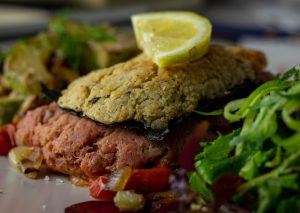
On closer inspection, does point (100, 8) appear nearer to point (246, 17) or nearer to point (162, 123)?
point (246, 17)

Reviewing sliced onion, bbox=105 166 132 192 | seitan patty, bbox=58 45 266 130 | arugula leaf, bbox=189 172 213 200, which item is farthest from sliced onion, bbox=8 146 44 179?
arugula leaf, bbox=189 172 213 200

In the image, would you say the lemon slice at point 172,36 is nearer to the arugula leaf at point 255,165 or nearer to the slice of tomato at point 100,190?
the slice of tomato at point 100,190

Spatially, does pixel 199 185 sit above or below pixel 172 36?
below

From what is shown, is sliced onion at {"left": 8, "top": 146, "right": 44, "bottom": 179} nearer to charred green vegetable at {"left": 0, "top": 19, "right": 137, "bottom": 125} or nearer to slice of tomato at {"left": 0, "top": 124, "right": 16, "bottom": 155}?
slice of tomato at {"left": 0, "top": 124, "right": 16, "bottom": 155}

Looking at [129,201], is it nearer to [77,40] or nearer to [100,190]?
[100,190]

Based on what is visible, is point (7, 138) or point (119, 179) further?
point (7, 138)

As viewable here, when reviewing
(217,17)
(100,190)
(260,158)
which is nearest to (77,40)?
(100,190)

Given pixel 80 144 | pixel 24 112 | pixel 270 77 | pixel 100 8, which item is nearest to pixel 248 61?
pixel 270 77
